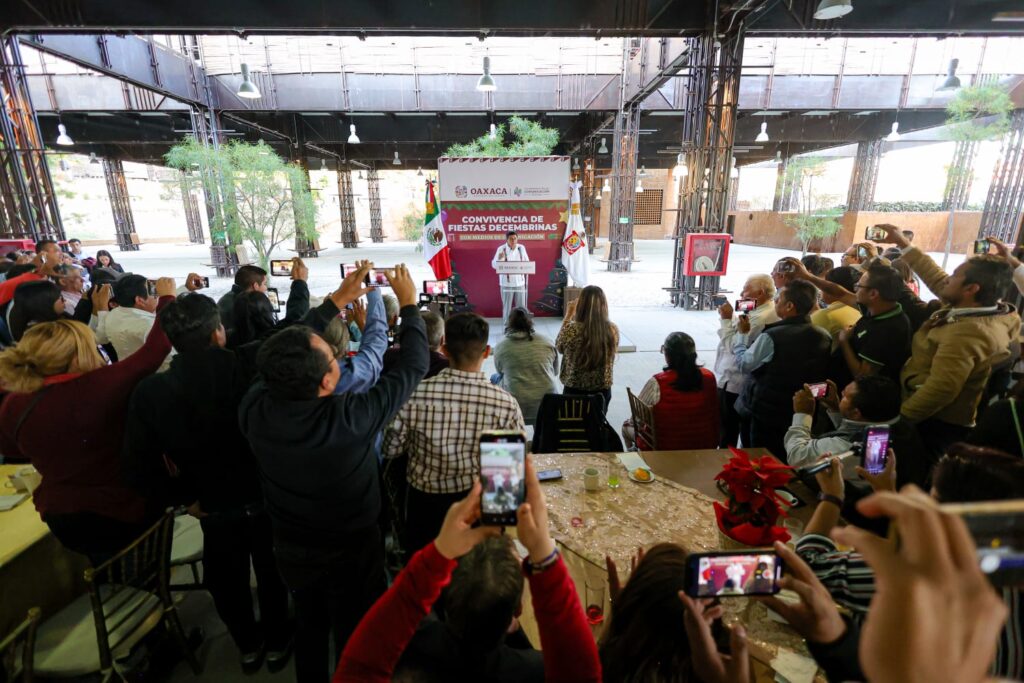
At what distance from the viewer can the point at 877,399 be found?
1.93m

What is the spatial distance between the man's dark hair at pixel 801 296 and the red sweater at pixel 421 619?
101 inches

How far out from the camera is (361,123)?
17062mm

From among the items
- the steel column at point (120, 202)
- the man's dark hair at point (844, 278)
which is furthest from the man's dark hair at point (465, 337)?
the steel column at point (120, 202)

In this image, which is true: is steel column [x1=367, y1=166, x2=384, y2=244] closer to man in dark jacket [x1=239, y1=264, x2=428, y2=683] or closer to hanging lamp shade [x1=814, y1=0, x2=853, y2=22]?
hanging lamp shade [x1=814, y1=0, x2=853, y2=22]

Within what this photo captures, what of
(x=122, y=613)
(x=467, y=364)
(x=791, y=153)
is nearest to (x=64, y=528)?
(x=122, y=613)

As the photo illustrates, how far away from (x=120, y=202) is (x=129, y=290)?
2582 centimetres

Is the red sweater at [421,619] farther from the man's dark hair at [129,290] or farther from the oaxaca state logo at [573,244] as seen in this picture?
the oaxaca state logo at [573,244]

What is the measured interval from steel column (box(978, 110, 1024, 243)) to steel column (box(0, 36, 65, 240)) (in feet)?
68.3

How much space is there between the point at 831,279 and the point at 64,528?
4695 millimetres

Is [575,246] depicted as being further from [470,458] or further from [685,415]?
[470,458]

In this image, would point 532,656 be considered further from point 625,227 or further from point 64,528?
point 625,227

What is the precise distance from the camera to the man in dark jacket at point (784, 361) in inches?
109

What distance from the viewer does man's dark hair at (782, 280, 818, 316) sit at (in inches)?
109

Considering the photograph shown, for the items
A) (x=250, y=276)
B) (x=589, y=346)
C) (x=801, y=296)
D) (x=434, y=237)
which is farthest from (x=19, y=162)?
(x=801, y=296)
